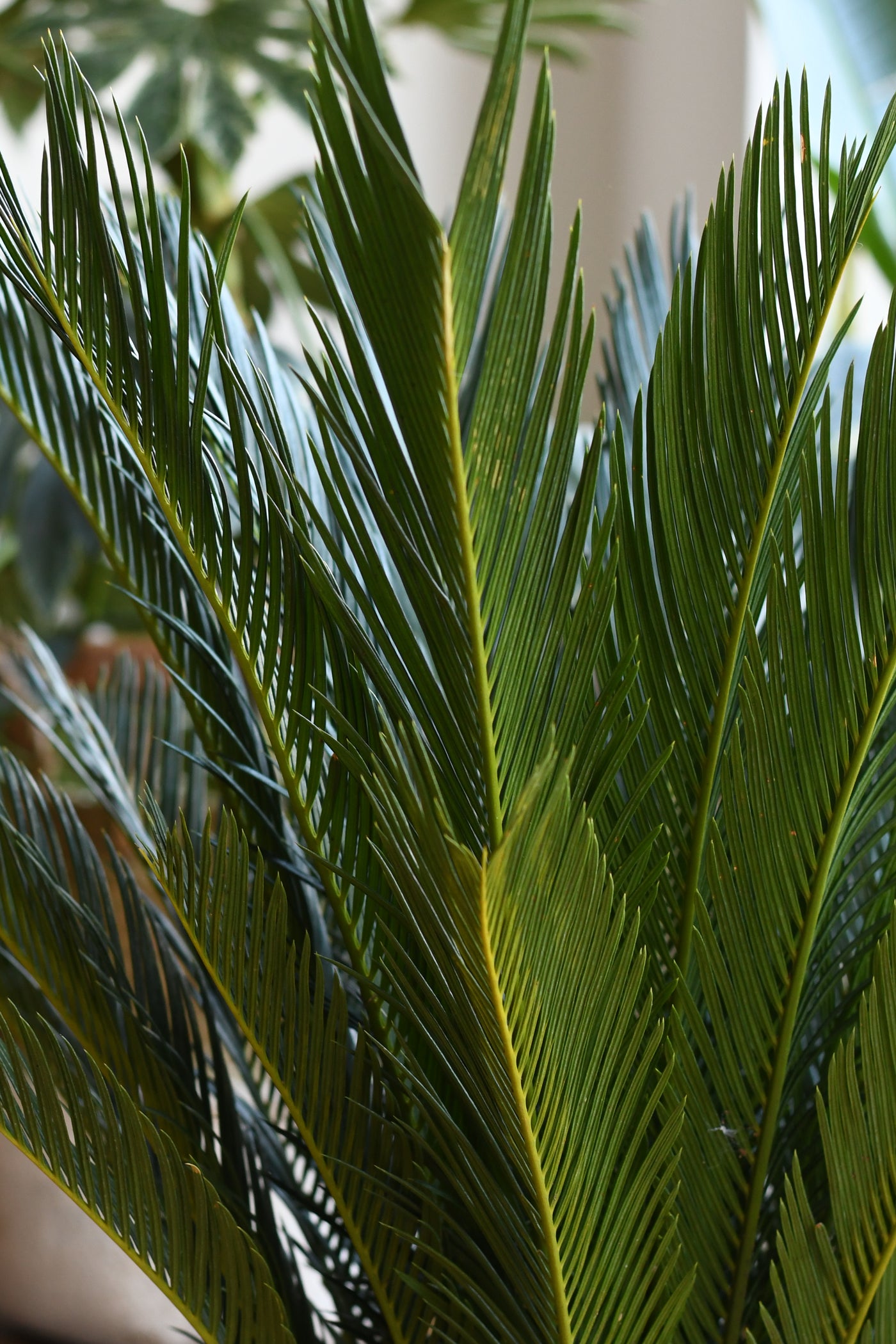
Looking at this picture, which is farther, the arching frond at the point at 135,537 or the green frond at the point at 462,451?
the arching frond at the point at 135,537

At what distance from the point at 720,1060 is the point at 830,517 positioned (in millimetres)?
233

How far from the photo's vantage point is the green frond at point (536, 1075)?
0.39 metres

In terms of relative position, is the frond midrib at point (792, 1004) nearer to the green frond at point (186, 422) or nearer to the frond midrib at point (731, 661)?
the frond midrib at point (731, 661)

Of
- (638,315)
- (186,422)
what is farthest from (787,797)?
(638,315)

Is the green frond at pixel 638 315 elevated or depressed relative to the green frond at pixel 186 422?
elevated

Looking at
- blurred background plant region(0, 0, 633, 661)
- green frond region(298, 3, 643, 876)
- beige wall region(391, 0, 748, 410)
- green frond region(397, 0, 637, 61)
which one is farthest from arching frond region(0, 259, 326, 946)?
beige wall region(391, 0, 748, 410)

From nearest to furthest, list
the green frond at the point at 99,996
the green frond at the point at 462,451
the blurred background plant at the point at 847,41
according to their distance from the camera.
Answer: the green frond at the point at 462,451, the green frond at the point at 99,996, the blurred background plant at the point at 847,41

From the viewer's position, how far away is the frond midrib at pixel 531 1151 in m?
0.38

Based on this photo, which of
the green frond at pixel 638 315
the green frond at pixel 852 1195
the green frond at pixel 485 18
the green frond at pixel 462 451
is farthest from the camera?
the green frond at pixel 485 18

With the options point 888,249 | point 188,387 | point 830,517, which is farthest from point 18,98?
point 830,517

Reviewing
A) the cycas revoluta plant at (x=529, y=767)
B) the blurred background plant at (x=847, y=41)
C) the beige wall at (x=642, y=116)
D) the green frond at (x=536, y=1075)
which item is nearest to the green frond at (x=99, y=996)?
the cycas revoluta plant at (x=529, y=767)

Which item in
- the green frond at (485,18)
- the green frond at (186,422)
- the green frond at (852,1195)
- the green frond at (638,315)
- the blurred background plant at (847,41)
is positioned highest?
the green frond at (485,18)

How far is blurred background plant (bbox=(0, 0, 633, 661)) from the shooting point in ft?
4.40

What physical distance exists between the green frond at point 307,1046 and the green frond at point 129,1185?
0.05m
